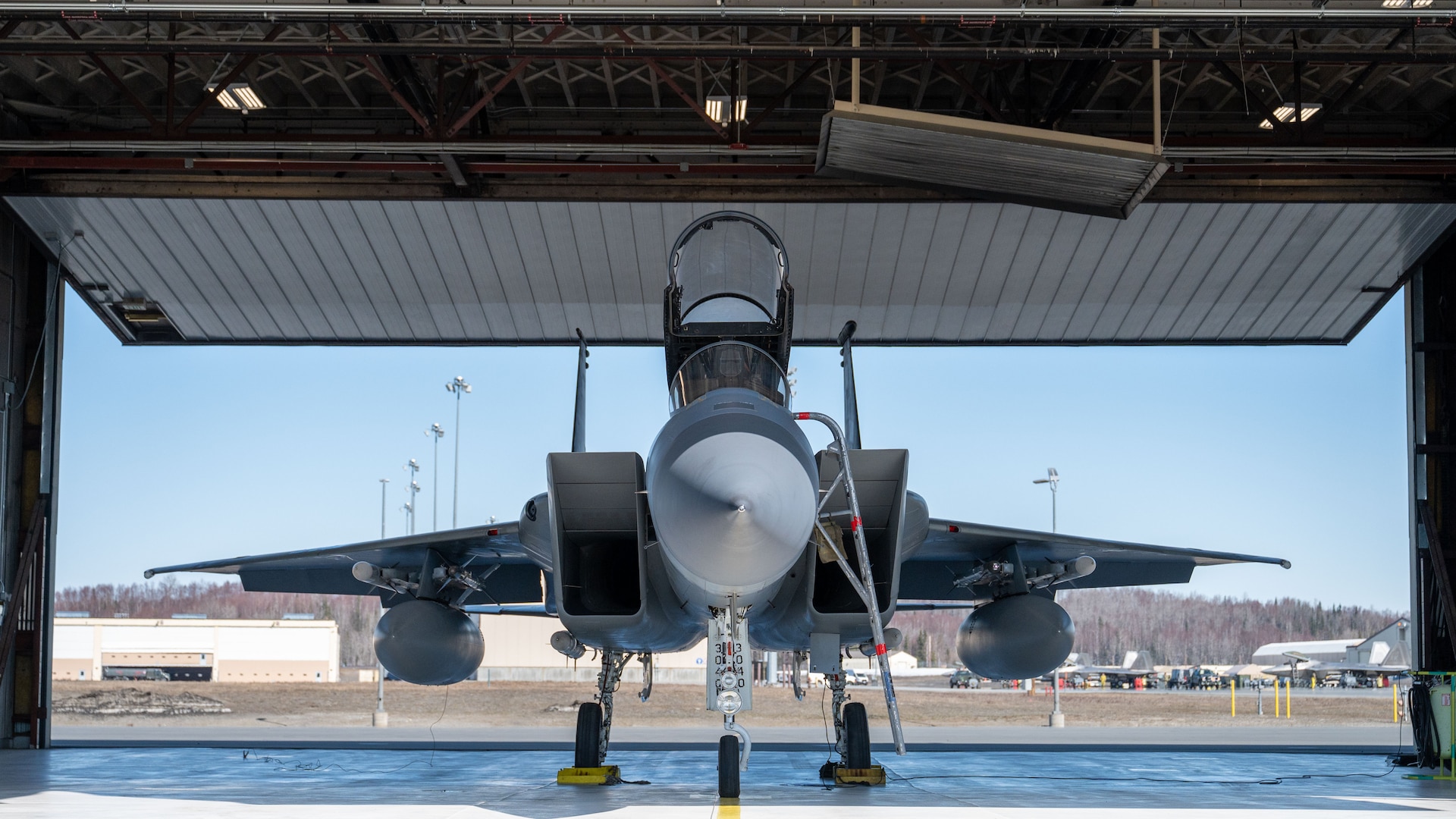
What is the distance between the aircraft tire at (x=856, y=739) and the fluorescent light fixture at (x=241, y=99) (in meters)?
7.98

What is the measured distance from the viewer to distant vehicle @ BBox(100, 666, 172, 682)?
157ft

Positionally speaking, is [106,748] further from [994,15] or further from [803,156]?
[994,15]

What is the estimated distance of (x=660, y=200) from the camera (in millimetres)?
13086

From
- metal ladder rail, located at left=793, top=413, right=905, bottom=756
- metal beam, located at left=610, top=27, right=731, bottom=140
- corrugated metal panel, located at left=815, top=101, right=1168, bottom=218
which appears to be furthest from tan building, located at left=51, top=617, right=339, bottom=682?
metal ladder rail, located at left=793, top=413, right=905, bottom=756

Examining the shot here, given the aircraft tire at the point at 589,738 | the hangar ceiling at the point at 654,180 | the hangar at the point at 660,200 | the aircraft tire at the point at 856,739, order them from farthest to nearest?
the hangar at the point at 660,200, the hangar ceiling at the point at 654,180, the aircraft tire at the point at 589,738, the aircraft tire at the point at 856,739

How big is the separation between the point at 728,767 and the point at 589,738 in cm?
351

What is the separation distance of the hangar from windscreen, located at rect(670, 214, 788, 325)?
2.13 metres

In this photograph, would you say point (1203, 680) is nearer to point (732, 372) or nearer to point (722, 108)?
point (722, 108)

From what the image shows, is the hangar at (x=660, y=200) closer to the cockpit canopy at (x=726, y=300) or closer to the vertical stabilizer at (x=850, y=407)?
the vertical stabilizer at (x=850, y=407)

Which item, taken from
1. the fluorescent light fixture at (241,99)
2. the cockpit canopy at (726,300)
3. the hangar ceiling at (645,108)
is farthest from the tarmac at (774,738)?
the fluorescent light fixture at (241,99)

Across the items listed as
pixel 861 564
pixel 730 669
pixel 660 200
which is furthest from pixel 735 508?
pixel 660 200

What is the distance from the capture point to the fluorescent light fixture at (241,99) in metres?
11.5

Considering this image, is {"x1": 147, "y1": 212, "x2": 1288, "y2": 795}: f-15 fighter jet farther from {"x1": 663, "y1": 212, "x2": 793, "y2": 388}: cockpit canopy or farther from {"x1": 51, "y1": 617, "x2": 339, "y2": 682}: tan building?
{"x1": 51, "y1": 617, "x2": 339, "y2": 682}: tan building

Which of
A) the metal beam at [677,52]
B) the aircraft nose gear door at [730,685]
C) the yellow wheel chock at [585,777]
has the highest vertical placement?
the metal beam at [677,52]
